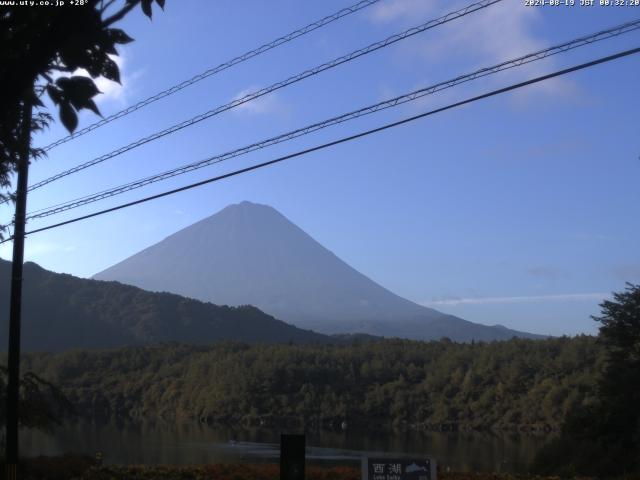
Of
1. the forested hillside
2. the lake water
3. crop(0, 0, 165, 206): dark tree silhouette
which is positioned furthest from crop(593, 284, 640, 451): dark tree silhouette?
the forested hillside

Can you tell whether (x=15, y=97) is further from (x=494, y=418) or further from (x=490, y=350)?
(x=490, y=350)

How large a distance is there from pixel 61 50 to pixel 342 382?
7153 centimetres

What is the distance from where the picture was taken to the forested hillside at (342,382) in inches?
2452

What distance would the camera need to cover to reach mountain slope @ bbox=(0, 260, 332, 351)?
112 meters

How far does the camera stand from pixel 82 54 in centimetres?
361

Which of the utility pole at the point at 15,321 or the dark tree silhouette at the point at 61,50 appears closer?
the dark tree silhouette at the point at 61,50

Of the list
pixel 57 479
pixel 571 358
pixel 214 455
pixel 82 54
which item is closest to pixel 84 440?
pixel 214 455

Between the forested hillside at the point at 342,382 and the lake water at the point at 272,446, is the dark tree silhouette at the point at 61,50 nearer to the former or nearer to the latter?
the lake water at the point at 272,446

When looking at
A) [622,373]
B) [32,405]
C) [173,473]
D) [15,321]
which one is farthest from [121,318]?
[15,321]

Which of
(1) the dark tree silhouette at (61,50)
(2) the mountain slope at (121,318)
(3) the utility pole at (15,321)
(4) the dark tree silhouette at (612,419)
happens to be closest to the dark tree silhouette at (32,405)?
(3) the utility pole at (15,321)

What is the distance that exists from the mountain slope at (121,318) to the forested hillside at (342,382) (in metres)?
28.4

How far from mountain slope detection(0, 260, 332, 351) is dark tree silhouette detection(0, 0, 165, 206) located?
10838 centimetres

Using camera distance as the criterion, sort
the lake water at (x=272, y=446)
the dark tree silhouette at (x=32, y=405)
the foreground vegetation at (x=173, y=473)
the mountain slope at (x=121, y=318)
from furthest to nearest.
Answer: the mountain slope at (x=121, y=318) < the lake water at (x=272, y=446) < the dark tree silhouette at (x=32, y=405) < the foreground vegetation at (x=173, y=473)

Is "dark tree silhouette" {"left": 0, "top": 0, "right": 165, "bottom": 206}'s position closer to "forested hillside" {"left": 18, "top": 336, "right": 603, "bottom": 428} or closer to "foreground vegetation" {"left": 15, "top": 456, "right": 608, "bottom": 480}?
"foreground vegetation" {"left": 15, "top": 456, "right": 608, "bottom": 480}
